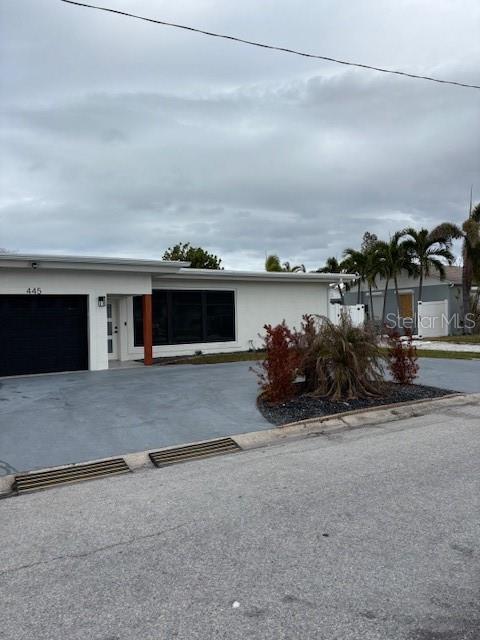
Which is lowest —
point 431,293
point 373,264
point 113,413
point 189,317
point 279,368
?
point 113,413

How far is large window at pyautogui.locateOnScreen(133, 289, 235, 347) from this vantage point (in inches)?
Answer: 676

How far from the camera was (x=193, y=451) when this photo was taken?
22.4ft

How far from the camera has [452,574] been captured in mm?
3363

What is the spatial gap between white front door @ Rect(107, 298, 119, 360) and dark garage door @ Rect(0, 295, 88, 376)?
2536 mm

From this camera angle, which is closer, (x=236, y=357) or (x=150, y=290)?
(x=150, y=290)

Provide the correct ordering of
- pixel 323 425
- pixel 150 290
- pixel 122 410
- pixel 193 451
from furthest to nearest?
pixel 150 290
pixel 122 410
pixel 323 425
pixel 193 451

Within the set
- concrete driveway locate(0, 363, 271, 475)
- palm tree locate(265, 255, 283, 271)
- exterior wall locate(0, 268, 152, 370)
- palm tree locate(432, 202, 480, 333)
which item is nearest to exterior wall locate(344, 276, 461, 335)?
palm tree locate(432, 202, 480, 333)

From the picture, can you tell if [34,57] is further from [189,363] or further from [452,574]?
[452,574]

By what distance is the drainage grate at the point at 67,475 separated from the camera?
18.6 feet

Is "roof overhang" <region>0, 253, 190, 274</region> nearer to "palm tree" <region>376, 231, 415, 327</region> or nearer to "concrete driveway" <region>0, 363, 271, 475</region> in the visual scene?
"concrete driveway" <region>0, 363, 271, 475</region>

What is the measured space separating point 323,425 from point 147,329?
344 inches

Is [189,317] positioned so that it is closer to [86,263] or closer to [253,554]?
[86,263]

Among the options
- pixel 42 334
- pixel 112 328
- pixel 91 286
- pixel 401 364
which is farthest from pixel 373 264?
pixel 42 334

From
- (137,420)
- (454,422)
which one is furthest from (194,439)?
(454,422)
